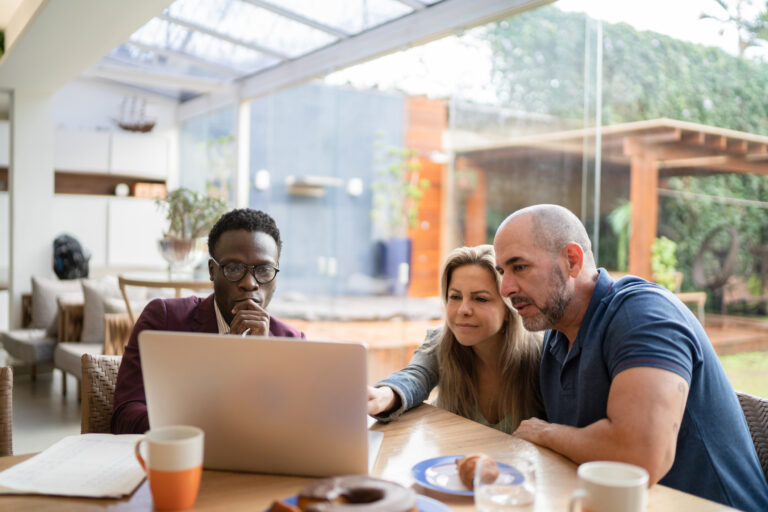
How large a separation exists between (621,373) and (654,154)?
2405 mm

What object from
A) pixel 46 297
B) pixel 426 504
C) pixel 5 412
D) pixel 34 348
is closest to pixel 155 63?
pixel 46 297

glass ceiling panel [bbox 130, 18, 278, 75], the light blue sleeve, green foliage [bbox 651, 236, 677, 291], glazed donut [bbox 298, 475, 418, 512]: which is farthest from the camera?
glass ceiling panel [bbox 130, 18, 278, 75]

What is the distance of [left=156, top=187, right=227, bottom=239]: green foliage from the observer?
3947 millimetres

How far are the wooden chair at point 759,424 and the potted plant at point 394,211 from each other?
4954 mm

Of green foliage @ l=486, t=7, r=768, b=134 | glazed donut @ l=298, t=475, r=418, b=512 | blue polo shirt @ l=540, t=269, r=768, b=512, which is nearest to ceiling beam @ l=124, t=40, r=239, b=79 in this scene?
green foliage @ l=486, t=7, r=768, b=134

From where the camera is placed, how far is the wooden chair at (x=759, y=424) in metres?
1.58

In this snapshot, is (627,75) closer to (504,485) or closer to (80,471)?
(504,485)

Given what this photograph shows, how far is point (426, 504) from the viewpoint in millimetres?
1021

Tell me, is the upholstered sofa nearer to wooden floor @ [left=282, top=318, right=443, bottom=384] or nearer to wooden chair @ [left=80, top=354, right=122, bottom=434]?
wooden floor @ [left=282, top=318, right=443, bottom=384]

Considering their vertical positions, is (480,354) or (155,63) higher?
(155,63)

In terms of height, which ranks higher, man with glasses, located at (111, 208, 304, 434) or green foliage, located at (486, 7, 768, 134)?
green foliage, located at (486, 7, 768, 134)

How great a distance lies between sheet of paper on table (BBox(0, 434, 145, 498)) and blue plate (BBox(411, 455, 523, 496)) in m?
0.48

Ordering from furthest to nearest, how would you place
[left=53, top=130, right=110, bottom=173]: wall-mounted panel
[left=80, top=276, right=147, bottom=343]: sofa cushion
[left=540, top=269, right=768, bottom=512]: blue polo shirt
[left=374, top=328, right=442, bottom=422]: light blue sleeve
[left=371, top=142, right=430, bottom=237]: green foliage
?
[left=53, top=130, right=110, bottom=173]: wall-mounted panel → [left=371, top=142, right=430, bottom=237]: green foliage → [left=80, top=276, right=147, bottom=343]: sofa cushion → [left=374, top=328, right=442, bottom=422]: light blue sleeve → [left=540, top=269, right=768, bottom=512]: blue polo shirt

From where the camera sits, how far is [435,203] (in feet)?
19.1
